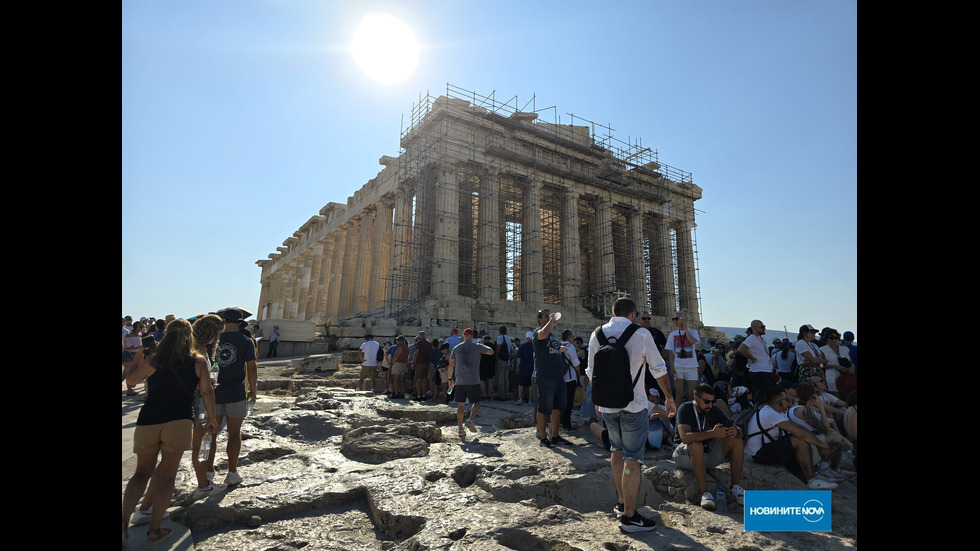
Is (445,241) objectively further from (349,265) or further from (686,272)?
(686,272)

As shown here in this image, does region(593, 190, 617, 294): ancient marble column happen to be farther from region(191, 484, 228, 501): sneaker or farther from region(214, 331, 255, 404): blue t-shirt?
region(191, 484, 228, 501): sneaker

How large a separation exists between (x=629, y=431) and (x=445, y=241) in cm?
1701

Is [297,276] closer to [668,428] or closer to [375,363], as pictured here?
[375,363]

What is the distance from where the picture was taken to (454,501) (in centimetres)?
371

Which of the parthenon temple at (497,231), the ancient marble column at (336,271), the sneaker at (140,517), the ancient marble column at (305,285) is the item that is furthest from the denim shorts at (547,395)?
the ancient marble column at (305,285)

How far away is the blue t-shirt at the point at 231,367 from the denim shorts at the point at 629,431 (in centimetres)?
339

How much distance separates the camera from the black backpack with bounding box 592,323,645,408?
343 centimetres

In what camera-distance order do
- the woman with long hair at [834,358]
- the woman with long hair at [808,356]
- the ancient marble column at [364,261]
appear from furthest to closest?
1. the ancient marble column at [364,261]
2. the woman with long hair at [808,356]
3. the woman with long hair at [834,358]

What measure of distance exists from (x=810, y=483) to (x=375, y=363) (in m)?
8.97

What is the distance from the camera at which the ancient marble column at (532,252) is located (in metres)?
22.4

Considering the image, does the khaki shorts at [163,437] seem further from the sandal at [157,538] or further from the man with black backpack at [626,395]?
the man with black backpack at [626,395]

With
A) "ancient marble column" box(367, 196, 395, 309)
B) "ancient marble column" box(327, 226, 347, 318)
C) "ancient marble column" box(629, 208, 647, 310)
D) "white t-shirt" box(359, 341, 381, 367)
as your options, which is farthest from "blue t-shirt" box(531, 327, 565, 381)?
"ancient marble column" box(327, 226, 347, 318)

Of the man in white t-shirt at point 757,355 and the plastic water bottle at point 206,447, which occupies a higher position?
the man in white t-shirt at point 757,355
